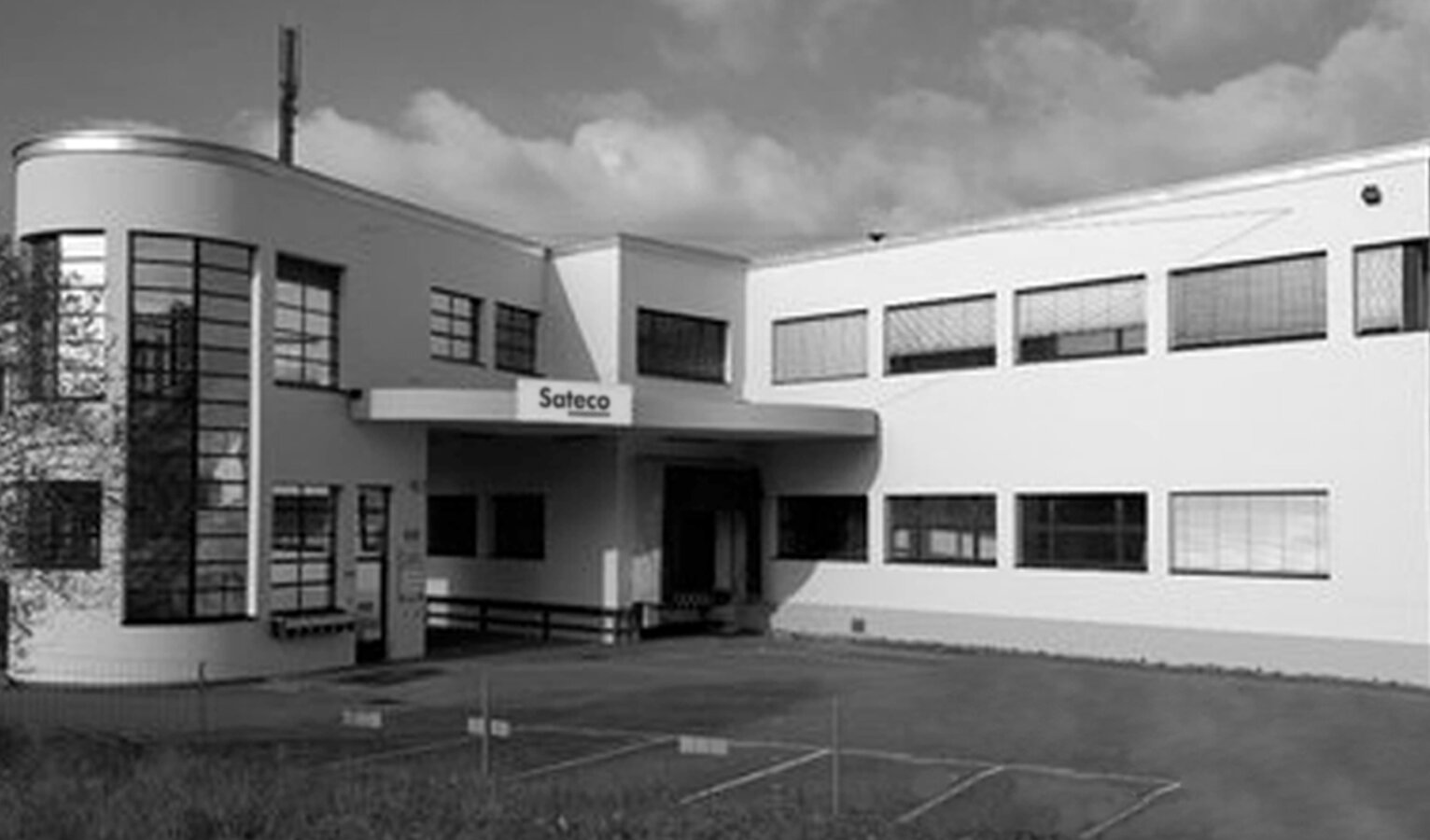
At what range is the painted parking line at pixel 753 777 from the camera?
536 inches

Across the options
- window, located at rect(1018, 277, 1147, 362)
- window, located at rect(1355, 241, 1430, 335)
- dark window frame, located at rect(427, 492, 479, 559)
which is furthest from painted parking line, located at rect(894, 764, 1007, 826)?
dark window frame, located at rect(427, 492, 479, 559)

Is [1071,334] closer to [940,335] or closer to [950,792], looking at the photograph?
[940,335]

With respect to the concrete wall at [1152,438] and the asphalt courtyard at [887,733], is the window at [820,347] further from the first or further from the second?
the asphalt courtyard at [887,733]

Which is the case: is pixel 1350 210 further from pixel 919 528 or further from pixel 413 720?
pixel 413 720

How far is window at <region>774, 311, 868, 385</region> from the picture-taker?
3123cm

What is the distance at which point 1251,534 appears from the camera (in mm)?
24906

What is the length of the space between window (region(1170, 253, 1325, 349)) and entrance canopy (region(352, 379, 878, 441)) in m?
6.98

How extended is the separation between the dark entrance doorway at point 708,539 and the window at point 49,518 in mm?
17489

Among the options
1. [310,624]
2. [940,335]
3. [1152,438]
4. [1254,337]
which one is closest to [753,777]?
[310,624]

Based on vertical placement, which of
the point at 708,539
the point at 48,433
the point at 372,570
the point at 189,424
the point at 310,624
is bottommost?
the point at 310,624

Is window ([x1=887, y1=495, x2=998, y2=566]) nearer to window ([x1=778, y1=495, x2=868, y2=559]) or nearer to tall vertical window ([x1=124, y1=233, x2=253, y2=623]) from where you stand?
window ([x1=778, y1=495, x2=868, y2=559])

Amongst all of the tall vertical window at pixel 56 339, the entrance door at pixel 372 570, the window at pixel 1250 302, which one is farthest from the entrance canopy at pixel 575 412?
the tall vertical window at pixel 56 339

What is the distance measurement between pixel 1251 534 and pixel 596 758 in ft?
42.8

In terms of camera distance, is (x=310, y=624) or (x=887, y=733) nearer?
(x=887, y=733)
